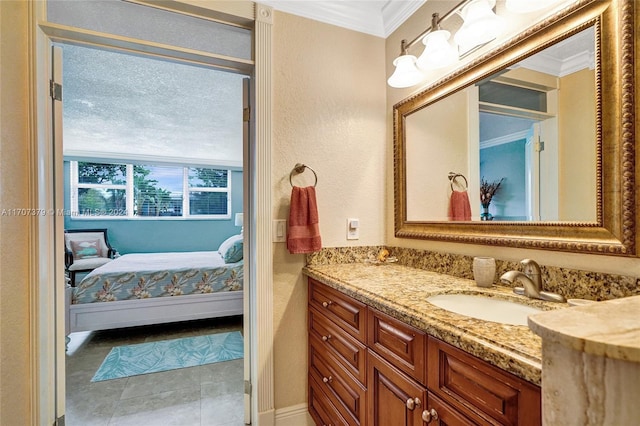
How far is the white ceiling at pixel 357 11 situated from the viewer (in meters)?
1.77

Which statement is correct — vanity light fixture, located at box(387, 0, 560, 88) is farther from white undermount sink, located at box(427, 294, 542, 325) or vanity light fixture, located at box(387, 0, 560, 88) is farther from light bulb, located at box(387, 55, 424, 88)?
white undermount sink, located at box(427, 294, 542, 325)

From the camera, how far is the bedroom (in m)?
2.46

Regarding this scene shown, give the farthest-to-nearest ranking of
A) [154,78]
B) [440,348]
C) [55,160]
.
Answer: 1. [154,78]
2. [55,160]
3. [440,348]

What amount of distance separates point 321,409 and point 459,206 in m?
1.30

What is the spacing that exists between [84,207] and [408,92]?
591 centimetres

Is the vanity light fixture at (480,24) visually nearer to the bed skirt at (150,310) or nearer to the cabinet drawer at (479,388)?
the cabinet drawer at (479,388)

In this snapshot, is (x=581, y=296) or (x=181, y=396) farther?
(x=181, y=396)

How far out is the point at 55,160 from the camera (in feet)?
5.09

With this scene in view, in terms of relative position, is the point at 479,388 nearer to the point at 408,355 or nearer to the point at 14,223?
the point at 408,355

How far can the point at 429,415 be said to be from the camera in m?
0.84

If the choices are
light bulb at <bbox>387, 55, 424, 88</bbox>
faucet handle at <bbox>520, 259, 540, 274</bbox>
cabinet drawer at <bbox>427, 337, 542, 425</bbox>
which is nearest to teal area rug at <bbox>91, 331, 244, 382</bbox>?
cabinet drawer at <bbox>427, 337, 542, 425</bbox>

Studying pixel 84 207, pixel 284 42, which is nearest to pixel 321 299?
pixel 284 42

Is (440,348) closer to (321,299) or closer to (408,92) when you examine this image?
(321,299)

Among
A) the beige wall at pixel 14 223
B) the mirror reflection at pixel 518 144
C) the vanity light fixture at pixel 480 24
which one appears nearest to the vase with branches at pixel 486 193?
the mirror reflection at pixel 518 144
